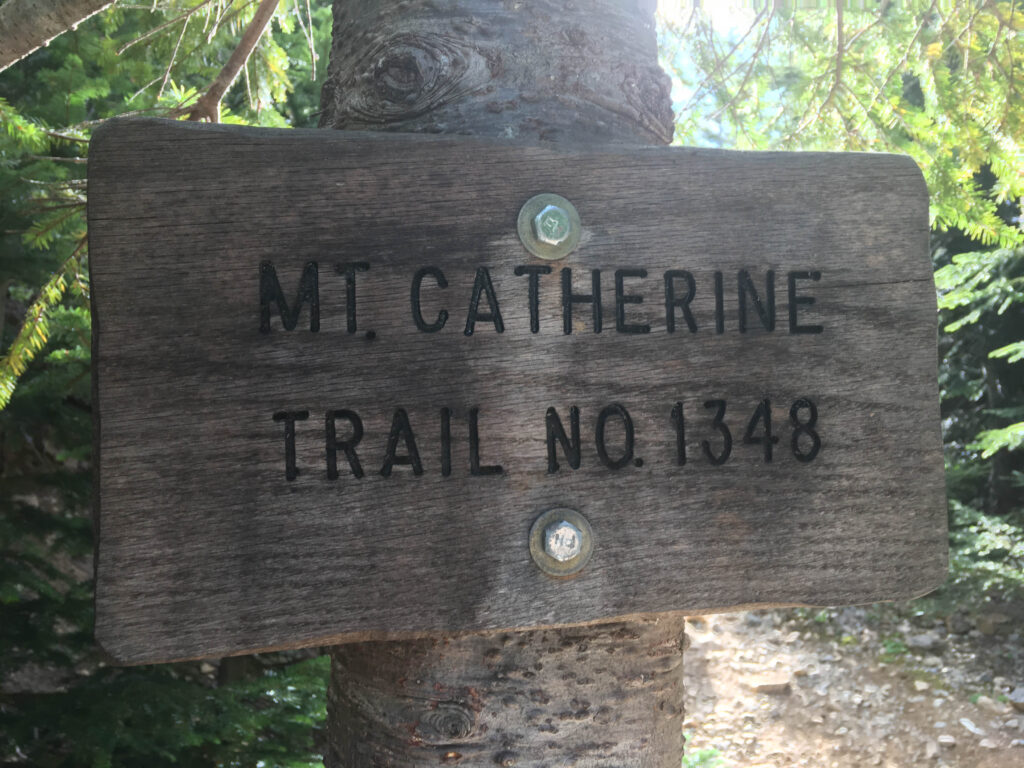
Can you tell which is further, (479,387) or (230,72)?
(230,72)

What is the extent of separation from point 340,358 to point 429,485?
0.66ft

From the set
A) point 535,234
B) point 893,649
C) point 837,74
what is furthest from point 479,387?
point 893,649

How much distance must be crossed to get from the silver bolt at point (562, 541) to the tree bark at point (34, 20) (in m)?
1.41

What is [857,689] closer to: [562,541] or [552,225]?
[562,541]

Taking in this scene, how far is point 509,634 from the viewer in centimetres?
114

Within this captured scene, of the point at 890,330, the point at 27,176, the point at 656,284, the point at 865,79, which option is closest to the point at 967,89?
the point at 865,79

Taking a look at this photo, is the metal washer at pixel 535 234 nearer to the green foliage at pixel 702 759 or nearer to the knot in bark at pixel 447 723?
the knot in bark at pixel 447 723

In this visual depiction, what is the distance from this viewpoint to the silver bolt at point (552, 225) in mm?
1089

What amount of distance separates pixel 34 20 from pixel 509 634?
1.59 meters

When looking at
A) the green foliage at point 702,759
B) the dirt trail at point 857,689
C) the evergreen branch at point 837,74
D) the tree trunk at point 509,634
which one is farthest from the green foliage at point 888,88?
the green foliage at point 702,759

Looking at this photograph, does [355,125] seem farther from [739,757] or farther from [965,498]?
[965,498]

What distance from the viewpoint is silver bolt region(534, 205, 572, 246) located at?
1.09 meters

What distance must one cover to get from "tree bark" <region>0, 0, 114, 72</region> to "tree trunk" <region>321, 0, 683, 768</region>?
2.20 ft

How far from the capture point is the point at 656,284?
3.70ft
